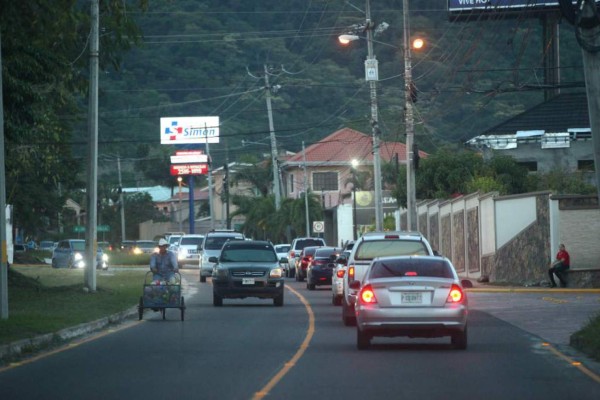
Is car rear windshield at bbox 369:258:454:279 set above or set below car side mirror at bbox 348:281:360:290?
above

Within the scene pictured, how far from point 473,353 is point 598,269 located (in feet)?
72.8

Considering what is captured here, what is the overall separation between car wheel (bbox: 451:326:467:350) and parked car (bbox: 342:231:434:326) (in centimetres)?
551

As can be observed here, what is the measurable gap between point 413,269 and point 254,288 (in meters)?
13.9

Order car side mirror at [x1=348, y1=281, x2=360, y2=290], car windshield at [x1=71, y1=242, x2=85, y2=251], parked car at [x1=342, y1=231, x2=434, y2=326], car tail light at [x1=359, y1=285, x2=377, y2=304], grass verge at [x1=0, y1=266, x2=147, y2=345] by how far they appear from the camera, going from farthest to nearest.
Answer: car windshield at [x1=71, y1=242, x2=85, y2=251]
parked car at [x1=342, y1=231, x2=434, y2=326]
grass verge at [x1=0, y1=266, x2=147, y2=345]
car side mirror at [x1=348, y1=281, x2=360, y2=290]
car tail light at [x1=359, y1=285, x2=377, y2=304]

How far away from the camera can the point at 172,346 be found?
21125 millimetres

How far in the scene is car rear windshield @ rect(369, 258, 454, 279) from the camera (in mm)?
20188

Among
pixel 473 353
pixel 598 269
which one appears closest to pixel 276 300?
pixel 598 269

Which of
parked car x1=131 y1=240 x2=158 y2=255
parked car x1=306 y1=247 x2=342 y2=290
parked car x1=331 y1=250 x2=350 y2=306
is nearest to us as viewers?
parked car x1=331 y1=250 x2=350 y2=306

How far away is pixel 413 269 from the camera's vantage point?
20.3 meters

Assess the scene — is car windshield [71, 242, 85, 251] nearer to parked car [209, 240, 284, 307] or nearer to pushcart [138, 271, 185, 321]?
parked car [209, 240, 284, 307]

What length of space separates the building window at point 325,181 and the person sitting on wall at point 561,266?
64.8m

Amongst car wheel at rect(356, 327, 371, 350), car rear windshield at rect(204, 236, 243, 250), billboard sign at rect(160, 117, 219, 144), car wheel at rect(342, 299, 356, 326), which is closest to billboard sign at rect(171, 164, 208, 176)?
billboard sign at rect(160, 117, 219, 144)

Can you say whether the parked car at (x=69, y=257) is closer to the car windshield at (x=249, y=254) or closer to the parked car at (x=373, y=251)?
the car windshield at (x=249, y=254)

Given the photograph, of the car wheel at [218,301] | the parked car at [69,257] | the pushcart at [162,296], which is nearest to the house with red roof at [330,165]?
the parked car at [69,257]
